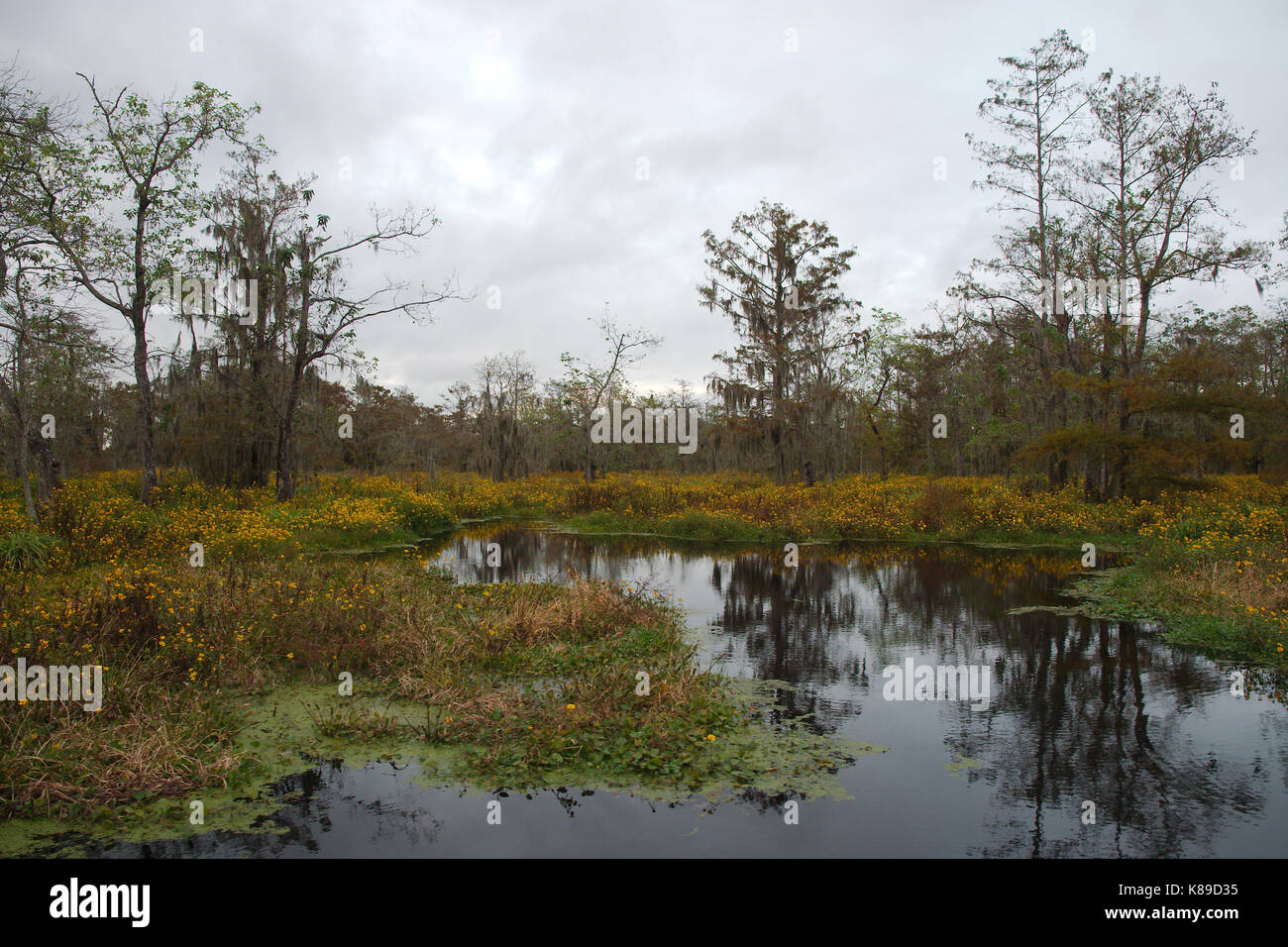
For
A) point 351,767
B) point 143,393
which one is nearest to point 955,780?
point 351,767

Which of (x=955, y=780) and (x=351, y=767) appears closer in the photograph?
(x=955, y=780)

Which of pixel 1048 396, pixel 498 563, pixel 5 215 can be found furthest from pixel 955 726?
Result: pixel 1048 396

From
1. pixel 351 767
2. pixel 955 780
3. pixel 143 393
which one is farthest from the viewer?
pixel 143 393

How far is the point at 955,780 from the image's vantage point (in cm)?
627

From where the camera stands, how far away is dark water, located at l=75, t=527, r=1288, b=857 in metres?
5.20

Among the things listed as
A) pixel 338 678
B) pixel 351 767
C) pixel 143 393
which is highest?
pixel 143 393

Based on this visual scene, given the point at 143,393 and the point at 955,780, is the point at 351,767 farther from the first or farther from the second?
the point at 143,393

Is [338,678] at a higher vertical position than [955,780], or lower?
higher

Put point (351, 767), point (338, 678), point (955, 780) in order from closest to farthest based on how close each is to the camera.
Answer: point (955, 780), point (351, 767), point (338, 678)

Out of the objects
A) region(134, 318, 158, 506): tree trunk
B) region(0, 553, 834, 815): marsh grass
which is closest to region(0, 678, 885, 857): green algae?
region(0, 553, 834, 815): marsh grass

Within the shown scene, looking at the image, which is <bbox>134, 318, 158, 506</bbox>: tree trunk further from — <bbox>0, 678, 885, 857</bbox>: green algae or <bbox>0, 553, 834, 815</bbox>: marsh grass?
<bbox>0, 678, 885, 857</bbox>: green algae

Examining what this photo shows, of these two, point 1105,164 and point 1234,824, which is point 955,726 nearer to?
point 1234,824

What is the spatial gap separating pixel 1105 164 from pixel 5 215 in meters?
31.0

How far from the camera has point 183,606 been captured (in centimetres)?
890
